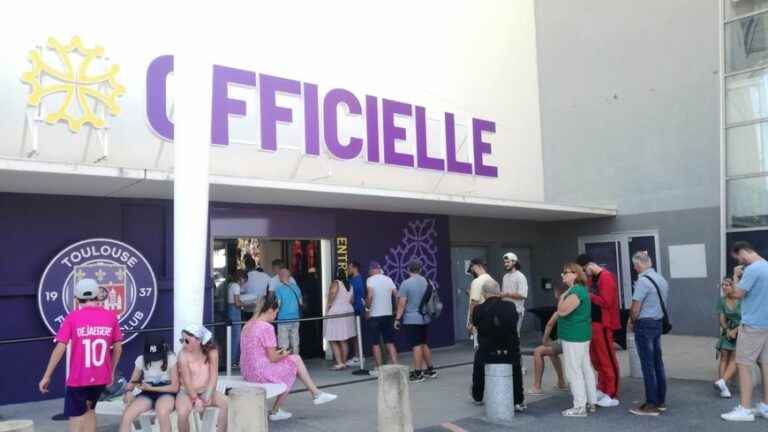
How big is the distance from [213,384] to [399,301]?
4.17 meters

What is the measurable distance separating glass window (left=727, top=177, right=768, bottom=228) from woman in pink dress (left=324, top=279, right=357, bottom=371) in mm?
7274

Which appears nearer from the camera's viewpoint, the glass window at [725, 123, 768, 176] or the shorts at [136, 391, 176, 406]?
the shorts at [136, 391, 176, 406]

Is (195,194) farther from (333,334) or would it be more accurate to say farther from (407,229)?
(407,229)

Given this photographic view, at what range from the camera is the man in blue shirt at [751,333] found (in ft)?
22.6

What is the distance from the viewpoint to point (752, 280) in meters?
6.94

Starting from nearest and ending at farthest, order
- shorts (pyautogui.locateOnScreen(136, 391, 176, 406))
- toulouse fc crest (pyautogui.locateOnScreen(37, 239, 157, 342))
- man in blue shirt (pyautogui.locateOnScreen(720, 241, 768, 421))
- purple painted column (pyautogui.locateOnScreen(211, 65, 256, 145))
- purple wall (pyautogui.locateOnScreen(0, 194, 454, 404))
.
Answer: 1. shorts (pyautogui.locateOnScreen(136, 391, 176, 406))
2. man in blue shirt (pyautogui.locateOnScreen(720, 241, 768, 421))
3. purple wall (pyautogui.locateOnScreen(0, 194, 454, 404))
4. toulouse fc crest (pyautogui.locateOnScreen(37, 239, 157, 342))
5. purple painted column (pyautogui.locateOnScreen(211, 65, 256, 145))

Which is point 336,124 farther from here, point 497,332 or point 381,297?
point 497,332

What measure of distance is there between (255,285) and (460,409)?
4855 mm

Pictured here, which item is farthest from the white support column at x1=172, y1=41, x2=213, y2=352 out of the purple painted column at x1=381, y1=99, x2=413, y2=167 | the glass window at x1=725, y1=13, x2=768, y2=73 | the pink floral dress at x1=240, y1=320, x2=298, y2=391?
the glass window at x1=725, y1=13, x2=768, y2=73

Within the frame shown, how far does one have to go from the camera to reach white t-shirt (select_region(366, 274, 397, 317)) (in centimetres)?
1036

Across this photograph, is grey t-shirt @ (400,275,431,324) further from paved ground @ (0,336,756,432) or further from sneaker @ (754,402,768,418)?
sneaker @ (754,402,768,418)

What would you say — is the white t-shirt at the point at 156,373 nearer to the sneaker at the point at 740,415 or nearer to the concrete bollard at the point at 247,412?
the concrete bollard at the point at 247,412

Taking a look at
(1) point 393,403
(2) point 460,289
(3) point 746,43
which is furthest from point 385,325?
(3) point 746,43

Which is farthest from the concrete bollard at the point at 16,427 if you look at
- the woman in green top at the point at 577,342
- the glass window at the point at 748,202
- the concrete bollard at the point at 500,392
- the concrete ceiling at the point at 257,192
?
the glass window at the point at 748,202
